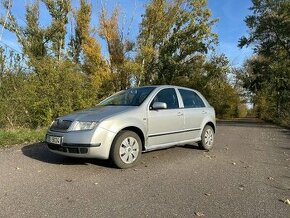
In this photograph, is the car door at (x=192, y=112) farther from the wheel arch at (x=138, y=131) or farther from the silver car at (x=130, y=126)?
the wheel arch at (x=138, y=131)

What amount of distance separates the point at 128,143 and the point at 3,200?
9.60 ft

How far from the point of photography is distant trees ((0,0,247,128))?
14562 mm

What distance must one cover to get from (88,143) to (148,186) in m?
1.53

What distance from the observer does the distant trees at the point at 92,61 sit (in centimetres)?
1456

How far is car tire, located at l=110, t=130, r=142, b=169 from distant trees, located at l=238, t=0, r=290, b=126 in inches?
801

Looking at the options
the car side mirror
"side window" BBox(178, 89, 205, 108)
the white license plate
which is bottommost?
the white license plate

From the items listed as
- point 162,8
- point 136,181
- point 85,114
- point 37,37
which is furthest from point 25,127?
point 162,8

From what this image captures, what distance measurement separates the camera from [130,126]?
797 cm

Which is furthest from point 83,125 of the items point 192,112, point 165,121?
point 192,112

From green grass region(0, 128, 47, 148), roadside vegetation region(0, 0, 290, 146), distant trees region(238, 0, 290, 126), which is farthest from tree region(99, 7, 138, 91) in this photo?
green grass region(0, 128, 47, 148)

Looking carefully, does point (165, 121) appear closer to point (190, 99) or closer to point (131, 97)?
point (131, 97)

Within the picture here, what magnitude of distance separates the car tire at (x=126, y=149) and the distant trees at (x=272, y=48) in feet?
66.8

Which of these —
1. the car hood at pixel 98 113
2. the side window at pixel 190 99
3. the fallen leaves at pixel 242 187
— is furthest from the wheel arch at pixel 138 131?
the fallen leaves at pixel 242 187

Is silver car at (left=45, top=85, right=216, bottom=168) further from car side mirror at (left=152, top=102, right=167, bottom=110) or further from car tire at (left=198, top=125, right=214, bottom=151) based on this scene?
car tire at (left=198, top=125, right=214, bottom=151)
